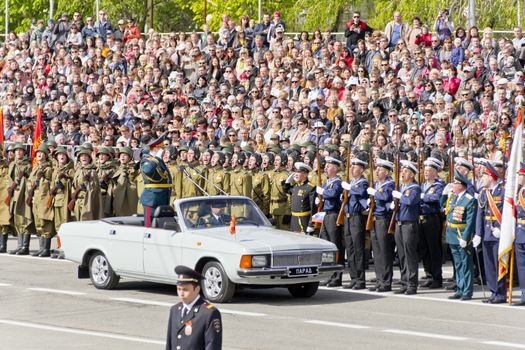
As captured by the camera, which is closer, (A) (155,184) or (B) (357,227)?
(B) (357,227)

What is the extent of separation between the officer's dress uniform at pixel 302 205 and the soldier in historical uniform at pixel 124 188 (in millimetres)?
3701

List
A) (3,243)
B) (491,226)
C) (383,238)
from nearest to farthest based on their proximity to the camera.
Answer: (491,226), (383,238), (3,243)

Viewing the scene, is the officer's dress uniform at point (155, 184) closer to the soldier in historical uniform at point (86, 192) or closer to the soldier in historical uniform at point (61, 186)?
the soldier in historical uniform at point (86, 192)

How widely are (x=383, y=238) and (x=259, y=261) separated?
2.60m

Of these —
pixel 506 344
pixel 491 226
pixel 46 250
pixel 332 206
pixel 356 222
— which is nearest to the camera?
pixel 506 344

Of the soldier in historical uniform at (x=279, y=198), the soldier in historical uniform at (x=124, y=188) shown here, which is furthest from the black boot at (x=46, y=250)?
the soldier in historical uniform at (x=279, y=198)

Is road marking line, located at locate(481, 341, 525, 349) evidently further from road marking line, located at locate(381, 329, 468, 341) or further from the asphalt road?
road marking line, located at locate(381, 329, 468, 341)

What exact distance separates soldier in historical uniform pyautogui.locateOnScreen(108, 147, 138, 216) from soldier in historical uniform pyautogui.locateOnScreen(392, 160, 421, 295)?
635 centimetres

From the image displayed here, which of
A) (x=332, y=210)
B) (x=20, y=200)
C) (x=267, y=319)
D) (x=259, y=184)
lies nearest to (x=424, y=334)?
(x=267, y=319)

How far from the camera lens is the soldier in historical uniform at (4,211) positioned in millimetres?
24938

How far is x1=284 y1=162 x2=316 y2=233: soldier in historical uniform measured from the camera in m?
21.1

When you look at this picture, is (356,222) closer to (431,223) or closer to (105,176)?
(431,223)

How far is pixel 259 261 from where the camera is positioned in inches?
690

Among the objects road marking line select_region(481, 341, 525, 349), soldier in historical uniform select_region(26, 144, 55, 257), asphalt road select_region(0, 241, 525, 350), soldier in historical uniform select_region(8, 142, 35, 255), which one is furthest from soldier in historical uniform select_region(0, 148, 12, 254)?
road marking line select_region(481, 341, 525, 349)
